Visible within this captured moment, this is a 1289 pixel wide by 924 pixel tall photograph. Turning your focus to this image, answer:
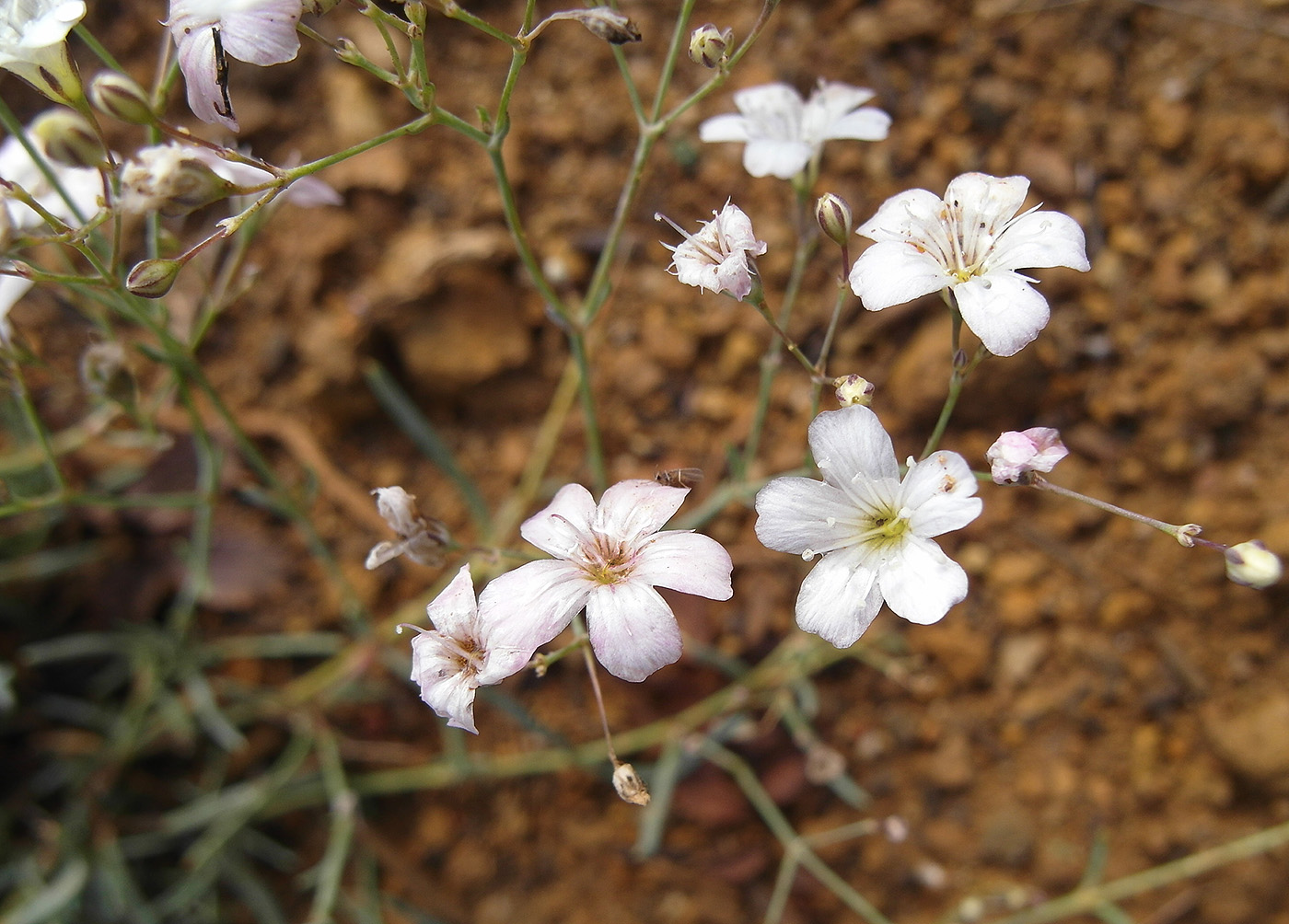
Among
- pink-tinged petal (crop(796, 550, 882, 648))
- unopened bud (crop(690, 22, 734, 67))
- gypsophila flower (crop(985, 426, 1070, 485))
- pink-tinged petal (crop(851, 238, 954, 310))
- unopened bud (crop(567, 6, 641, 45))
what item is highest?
unopened bud (crop(567, 6, 641, 45))

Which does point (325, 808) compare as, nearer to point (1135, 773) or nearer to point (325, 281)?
point (325, 281)

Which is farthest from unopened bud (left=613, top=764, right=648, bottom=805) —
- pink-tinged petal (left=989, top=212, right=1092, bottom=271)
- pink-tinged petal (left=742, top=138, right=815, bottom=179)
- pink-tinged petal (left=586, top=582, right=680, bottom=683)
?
pink-tinged petal (left=742, top=138, right=815, bottom=179)

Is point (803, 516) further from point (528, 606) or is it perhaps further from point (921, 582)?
point (528, 606)

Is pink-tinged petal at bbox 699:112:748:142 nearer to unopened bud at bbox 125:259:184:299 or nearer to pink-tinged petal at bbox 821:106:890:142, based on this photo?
pink-tinged petal at bbox 821:106:890:142

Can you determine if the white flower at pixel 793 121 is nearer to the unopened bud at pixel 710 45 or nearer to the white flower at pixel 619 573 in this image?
the unopened bud at pixel 710 45

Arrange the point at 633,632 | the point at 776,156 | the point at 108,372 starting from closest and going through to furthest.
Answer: the point at 633,632 → the point at 776,156 → the point at 108,372

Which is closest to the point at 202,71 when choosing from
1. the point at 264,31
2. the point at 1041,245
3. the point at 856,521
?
the point at 264,31
